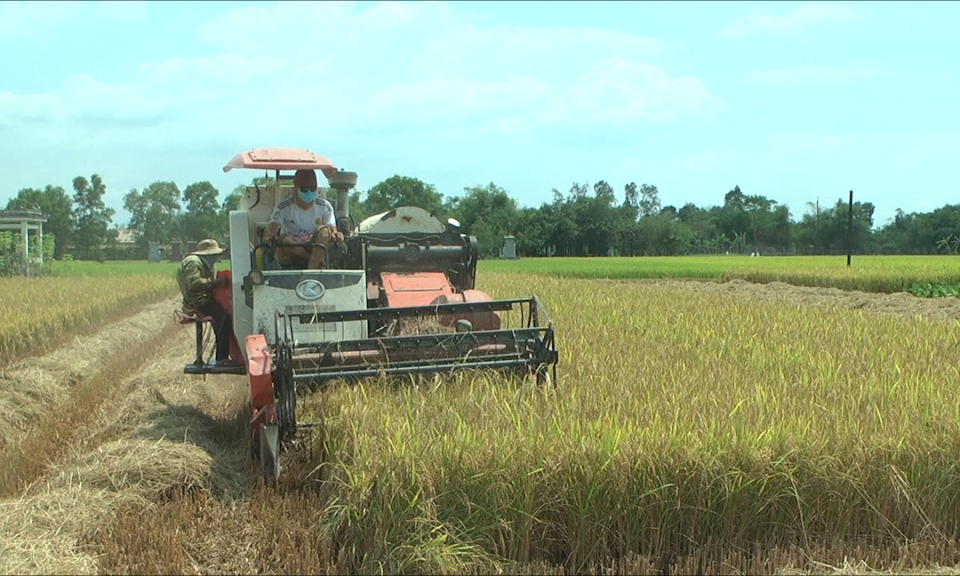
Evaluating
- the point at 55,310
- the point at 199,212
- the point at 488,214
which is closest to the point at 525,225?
the point at 488,214

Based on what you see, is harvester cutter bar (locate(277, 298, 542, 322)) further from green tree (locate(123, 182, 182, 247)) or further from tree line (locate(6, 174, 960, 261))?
green tree (locate(123, 182, 182, 247))

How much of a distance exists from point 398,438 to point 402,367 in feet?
5.13

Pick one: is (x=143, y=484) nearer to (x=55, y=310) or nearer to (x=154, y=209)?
(x=55, y=310)

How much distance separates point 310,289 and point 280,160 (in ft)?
3.99

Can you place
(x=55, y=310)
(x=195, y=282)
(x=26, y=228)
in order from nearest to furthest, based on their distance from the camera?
(x=195, y=282) → (x=55, y=310) → (x=26, y=228)

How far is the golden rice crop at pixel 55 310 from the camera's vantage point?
41.6 ft

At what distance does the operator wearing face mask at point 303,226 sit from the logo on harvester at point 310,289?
1.54 ft

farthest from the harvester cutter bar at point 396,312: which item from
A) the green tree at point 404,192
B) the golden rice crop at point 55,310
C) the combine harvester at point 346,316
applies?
the green tree at point 404,192

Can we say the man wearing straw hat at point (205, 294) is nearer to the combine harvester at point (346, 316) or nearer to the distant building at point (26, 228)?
the combine harvester at point (346, 316)

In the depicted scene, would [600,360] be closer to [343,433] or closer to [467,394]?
[467,394]

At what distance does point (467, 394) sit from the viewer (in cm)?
586

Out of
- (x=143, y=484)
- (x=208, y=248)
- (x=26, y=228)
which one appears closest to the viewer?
(x=143, y=484)

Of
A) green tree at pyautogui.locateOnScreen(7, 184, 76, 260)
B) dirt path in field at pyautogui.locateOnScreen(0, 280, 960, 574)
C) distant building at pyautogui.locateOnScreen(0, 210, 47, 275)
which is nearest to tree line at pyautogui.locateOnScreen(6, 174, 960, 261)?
green tree at pyautogui.locateOnScreen(7, 184, 76, 260)

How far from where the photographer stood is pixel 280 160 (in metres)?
7.32
